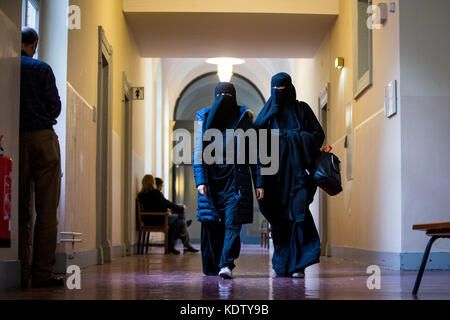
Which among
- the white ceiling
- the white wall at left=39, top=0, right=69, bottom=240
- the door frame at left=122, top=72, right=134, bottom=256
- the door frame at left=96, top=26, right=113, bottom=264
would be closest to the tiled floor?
the white wall at left=39, top=0, right=69, bottom=240

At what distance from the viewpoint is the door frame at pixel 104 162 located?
855cm

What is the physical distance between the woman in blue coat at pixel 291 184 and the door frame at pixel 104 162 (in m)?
3.04

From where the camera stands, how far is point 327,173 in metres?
5.92

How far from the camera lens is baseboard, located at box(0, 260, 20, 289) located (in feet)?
15.0

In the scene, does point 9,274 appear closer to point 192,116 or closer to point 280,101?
point 280,101

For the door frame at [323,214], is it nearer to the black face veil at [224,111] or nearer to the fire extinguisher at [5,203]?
the black face veil at [224,111]

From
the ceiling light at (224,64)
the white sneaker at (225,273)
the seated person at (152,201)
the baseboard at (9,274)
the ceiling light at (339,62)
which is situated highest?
the ceiling light at (224,64)

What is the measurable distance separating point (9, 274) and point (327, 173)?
2712mm

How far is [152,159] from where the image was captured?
55.6 ft

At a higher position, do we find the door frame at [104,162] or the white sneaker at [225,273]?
the door frame at [104,162]

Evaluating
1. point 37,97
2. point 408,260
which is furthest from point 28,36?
point 408,260

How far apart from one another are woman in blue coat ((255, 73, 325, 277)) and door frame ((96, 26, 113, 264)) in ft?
9.98

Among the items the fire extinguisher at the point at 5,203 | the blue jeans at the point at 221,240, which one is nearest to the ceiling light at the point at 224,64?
the blue jeans at the point at 221,240

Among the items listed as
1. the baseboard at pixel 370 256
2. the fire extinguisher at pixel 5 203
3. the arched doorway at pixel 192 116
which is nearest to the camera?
the fire extinguisher at pixel 5 203
